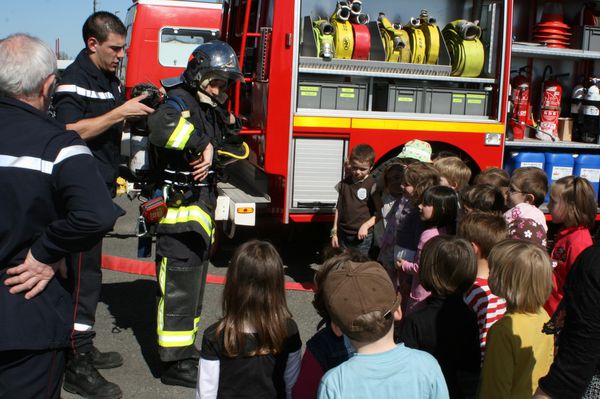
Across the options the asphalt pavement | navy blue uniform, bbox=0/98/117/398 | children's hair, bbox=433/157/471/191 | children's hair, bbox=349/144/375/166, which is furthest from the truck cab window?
navy blue uniform, bbox=0/98/117/398

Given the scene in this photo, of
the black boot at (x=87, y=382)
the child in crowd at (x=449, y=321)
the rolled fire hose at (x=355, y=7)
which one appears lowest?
the black boot at (x=87, y=382)

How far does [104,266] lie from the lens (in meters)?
6.75

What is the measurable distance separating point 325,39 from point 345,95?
0.55m

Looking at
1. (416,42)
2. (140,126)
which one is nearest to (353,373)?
(140,126)

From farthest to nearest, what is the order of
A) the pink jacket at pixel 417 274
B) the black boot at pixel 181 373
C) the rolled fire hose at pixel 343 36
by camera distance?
the rolled fire hose at pixel 343 36
the black boot at pixel 181 373
the pink jacket at pixel 417 274

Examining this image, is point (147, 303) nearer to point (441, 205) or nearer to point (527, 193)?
point (441, 205)

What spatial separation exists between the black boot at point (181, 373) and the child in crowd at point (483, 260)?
1673mm

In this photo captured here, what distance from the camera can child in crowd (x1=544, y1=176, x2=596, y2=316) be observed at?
3.77 m

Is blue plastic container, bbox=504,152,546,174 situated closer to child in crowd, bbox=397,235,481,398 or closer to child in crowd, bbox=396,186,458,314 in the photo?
child in crowd, bbox=396,186,458,314

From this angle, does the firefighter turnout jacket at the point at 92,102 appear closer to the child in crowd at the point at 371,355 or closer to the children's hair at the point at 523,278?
the children's hair at the point at 523,278

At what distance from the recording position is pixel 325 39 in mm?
6332

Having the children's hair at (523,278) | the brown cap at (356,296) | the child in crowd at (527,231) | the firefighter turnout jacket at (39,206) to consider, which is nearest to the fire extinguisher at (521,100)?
the child in crowd at (527,231)

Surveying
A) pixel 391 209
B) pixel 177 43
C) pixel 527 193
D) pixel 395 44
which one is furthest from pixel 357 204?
pixel 177 43

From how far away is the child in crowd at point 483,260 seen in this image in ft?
10.9
